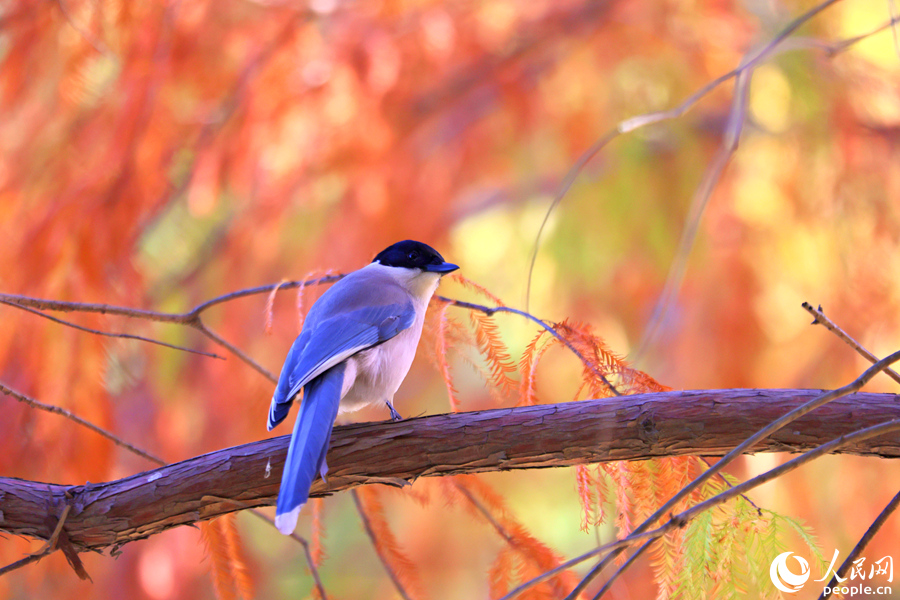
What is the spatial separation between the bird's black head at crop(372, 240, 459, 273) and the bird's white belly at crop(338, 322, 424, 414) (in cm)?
38

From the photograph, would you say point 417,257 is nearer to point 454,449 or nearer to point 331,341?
point 331,341

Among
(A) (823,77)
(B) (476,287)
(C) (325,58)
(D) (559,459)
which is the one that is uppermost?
(C) (325,58)

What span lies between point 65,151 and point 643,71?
3.20 meters

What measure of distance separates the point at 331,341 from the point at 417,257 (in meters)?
0.66

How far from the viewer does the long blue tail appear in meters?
1.34

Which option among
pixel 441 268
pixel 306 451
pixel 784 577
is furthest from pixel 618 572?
pixel 441 268

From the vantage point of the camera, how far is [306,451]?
143cm

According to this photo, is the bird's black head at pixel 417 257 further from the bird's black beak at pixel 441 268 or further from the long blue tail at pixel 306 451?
the long blue tail at pixel 306 451

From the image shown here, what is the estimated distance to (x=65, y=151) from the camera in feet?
9.63

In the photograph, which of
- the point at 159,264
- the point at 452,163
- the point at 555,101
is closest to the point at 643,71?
the point at 555,101

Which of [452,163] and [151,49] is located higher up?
[452,163]

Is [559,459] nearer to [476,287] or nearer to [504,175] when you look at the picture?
[476,287]

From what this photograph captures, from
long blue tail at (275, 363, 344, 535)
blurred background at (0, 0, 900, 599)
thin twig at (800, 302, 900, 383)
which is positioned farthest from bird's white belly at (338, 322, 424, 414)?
thin twig at (800, 302, 900, 383)

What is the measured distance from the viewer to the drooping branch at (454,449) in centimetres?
140
